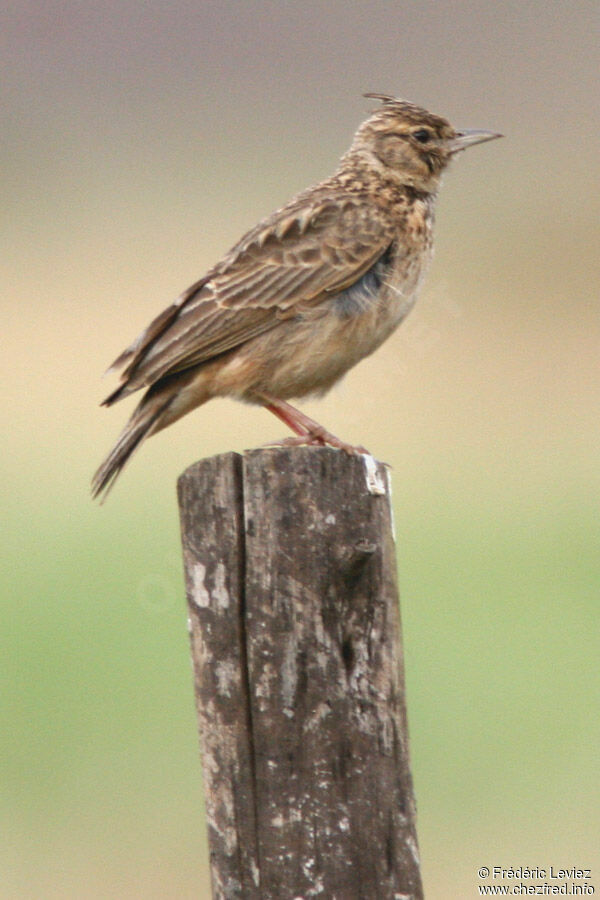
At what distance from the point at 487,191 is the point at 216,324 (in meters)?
13.5

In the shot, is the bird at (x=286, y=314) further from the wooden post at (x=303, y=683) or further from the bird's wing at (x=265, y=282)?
the wooden post at (x=303, y=683)

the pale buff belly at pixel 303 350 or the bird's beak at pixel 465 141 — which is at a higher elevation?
the bird's beak at pixel 465 141

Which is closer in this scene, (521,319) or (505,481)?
(505,481)

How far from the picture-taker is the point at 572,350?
15219mm

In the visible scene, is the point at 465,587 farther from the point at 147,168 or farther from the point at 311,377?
the point at 147,168

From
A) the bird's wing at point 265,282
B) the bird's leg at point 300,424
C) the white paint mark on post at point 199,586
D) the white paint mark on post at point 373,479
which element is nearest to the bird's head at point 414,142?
the bird's wing at point 265,282

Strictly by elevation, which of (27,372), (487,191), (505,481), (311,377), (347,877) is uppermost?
(487,191)

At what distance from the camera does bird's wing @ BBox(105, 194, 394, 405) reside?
5629 millimetres

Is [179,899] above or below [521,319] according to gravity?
below

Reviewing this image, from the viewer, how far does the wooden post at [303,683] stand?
3742 mm

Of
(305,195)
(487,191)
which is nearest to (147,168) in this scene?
(487,191)

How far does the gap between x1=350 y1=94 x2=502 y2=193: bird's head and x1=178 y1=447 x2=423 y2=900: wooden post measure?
2.91 metres

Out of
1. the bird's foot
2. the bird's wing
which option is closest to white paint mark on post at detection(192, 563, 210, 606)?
the bird's foot

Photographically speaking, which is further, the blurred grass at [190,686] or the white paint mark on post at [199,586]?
the blurred grass at [190,686]
